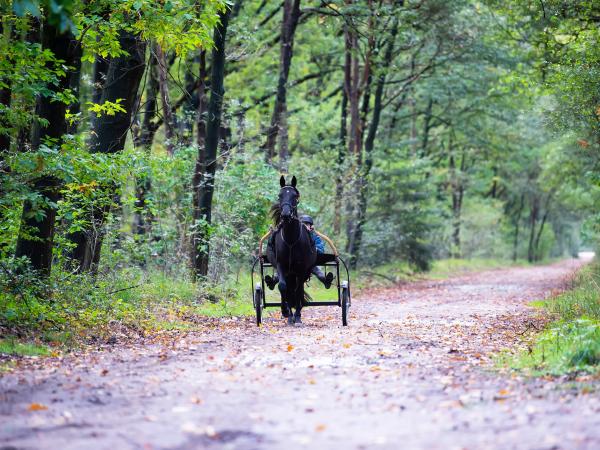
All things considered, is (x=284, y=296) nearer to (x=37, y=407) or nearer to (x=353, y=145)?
(x=37, y=407)

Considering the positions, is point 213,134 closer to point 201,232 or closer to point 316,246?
point 201,232

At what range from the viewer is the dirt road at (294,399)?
5.45m

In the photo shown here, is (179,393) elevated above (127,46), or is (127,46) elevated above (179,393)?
(127,46)

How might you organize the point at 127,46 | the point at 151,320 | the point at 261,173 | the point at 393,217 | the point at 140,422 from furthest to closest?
the point at 393,217
the point at 261,173
the point at 127,46
the point at 151,320
the point at 140,422

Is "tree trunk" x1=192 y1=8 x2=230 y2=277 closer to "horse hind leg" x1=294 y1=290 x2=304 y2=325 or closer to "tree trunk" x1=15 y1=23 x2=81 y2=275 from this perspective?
"horse hind leg" x1=294 y1=290 x2=304 y2=325

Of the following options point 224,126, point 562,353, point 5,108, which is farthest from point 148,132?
point 562,353

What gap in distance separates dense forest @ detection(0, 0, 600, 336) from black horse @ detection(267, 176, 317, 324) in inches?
94.1

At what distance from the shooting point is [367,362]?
9000 millimetres

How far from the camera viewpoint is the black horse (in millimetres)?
12766

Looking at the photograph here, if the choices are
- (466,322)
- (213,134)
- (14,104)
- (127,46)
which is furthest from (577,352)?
(213,134)

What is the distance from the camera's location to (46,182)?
11.1m

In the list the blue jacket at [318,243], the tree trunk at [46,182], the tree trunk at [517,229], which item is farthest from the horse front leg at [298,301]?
the tree trunk at [517,229]

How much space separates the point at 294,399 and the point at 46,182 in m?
6.01

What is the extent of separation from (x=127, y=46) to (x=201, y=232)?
14.3ft
